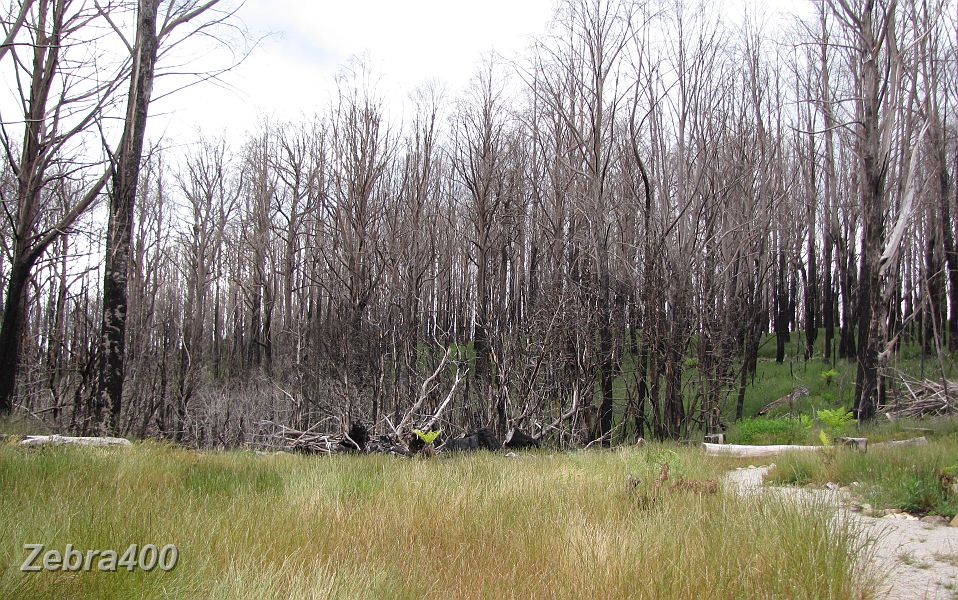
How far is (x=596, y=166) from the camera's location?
1236cm

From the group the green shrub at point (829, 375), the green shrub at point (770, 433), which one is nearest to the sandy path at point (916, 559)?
the green shrub at point (770, 433)

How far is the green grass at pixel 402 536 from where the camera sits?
8.21 feet

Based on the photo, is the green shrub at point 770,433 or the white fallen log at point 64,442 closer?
the white fallen log at point 64,442

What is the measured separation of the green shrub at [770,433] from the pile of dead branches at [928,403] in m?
2.11

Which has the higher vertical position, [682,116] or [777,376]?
[682,116]

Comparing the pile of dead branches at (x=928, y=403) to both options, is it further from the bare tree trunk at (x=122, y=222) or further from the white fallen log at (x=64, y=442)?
the bare tree trunk at (x=122, y=222)

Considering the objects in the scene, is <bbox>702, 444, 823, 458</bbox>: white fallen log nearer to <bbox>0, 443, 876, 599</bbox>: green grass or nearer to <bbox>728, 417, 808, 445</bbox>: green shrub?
<bbox>728, 417, 808, 445</bbox>: green shrub

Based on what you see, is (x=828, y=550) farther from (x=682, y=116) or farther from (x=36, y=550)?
(x=682, y=116)

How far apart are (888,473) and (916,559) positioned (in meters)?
2.20

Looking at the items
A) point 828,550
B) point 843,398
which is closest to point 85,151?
point 828,550

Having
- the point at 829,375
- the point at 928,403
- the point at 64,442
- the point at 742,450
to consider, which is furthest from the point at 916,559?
the point at 829,375

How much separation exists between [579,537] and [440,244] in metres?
24.1

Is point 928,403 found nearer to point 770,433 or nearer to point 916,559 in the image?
point 770,433

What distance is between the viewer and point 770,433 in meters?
10.0
